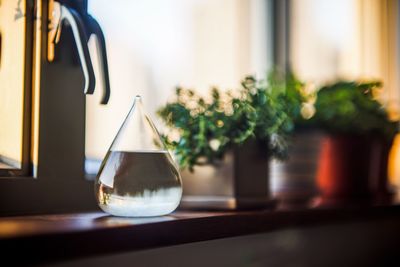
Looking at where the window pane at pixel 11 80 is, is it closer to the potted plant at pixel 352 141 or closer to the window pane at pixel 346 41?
the potted plant at pixel 352 141

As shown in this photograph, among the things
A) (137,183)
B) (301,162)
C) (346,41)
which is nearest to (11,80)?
(137,183)

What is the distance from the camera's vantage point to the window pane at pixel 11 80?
772 millimetres

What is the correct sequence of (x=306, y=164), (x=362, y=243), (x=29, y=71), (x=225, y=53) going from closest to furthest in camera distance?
(x=29, y=71) → (x=362, y=243) → (x=306, y=164) → (x=225, y=53)

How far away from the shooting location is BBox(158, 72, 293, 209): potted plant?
903mm

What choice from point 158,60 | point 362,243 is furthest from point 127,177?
point 362,243

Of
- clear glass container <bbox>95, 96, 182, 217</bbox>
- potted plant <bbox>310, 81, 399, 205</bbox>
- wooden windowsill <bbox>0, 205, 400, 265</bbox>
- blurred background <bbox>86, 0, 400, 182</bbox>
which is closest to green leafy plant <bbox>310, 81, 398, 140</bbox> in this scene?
potted plant <bbox>310, 81, 399, 205</bbox>

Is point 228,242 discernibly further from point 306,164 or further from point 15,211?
point 306,164

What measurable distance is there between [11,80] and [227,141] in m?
0.36

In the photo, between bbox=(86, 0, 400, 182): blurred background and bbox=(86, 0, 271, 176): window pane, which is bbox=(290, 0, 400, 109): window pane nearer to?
bbox=(86, 0, 400, 182): blurred background

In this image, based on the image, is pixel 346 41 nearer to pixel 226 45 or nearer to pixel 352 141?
pixel 226 45

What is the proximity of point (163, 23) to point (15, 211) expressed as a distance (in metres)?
0.62

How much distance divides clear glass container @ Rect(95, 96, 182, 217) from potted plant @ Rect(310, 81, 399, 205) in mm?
646

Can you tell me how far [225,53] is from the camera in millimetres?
1523

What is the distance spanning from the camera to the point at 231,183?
0.93 metres
